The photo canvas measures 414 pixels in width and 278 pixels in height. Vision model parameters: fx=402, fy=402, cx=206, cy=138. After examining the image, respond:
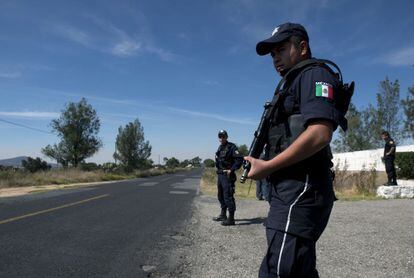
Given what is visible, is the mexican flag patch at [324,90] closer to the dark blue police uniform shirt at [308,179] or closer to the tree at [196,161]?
the dark blue police uniform shirt at [308,179]

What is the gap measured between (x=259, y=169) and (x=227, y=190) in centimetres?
624

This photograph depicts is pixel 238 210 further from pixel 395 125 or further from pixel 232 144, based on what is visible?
pixel 395 125

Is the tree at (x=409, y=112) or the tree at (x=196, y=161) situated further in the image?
the tree at (x=196, y=161)

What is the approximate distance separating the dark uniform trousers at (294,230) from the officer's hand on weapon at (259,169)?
5.3 inches

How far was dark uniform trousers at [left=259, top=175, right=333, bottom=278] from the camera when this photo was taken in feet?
7.03

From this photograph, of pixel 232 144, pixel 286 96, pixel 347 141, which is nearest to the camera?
pixel 286 96

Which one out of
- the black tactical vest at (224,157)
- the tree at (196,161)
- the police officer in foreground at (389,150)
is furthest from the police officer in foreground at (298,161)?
the tree at (196,161)

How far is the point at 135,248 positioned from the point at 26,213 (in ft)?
15.2

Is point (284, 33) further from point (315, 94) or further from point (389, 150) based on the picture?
point (389, 150)

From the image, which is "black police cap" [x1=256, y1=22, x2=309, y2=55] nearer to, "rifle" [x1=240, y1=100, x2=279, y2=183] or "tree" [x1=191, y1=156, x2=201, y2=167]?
"rifle" [x1=240, y1=100, x2=279, y2=183]

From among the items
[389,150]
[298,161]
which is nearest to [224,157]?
[298,161]

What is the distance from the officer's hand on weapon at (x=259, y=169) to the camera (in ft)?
7.40

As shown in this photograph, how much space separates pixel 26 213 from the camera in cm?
937

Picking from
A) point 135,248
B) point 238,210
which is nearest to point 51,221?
point 135,248
